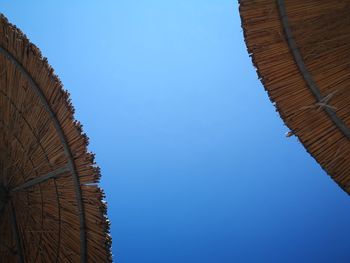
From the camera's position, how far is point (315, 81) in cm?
187

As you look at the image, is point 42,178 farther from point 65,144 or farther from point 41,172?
point 65,144

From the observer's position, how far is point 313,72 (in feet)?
6.12

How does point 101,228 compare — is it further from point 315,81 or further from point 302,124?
point 315,81

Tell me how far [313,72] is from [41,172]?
86.1 inches

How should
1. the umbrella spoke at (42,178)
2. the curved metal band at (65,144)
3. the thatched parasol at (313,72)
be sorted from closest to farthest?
the thatched parasol at (313,72), the curved metal band at (65,144), the umbrella spoke at (42,178)

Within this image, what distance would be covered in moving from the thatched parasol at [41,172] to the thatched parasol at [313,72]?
4.39ft

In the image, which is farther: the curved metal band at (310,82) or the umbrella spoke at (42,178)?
the umbrella spoke at (42,178)

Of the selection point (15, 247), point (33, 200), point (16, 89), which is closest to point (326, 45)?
point (16, 89)

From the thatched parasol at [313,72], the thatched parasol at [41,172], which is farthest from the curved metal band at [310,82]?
the thatched parasol at [41,172]

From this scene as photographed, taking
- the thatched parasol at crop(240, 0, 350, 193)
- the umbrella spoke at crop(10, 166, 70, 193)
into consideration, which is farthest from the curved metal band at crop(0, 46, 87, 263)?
the thatched parasol at crop(240, 0, 350, 193)

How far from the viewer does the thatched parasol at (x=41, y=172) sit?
2.23m

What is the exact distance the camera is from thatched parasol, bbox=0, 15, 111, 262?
223 cm

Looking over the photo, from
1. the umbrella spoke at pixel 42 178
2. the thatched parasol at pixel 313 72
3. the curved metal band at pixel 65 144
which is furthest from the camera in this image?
the umbrella spoke at pixel 42 178

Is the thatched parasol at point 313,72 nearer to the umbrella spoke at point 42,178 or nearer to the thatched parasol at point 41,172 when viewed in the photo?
the thatched parasol at point 41,172
